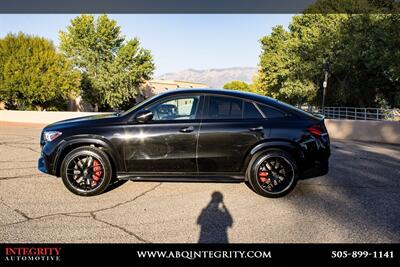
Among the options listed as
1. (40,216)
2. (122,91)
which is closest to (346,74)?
(122,91)

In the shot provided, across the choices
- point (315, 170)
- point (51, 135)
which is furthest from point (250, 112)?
point (51, 135)

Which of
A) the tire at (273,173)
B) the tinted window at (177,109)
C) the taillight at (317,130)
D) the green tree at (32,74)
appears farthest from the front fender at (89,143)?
the green tree at (32,74)

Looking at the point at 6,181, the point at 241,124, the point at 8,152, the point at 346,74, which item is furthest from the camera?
the point at 346,74

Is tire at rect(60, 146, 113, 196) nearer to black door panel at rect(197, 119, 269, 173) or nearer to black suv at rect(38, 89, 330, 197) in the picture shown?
black suv at rect(38, 89, 330, 197)

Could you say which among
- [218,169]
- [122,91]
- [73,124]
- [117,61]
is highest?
[117,61]

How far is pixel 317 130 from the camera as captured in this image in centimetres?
466

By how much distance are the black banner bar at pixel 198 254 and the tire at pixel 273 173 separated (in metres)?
1.47

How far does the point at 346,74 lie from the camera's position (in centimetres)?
3092

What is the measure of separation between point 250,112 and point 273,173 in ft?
3.26

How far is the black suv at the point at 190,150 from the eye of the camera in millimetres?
4594

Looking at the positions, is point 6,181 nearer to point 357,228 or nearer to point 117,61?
point 357,228

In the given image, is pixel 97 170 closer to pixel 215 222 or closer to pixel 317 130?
pixel 215 222

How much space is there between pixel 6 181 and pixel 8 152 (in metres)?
3.51

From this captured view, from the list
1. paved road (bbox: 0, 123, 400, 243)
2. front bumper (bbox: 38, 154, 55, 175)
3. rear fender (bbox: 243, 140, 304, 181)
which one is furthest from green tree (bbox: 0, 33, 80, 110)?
rear fender (bbox: 243, 140, 304, 181)
